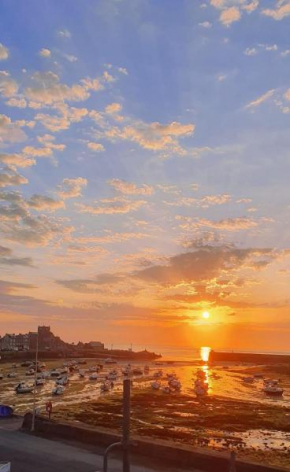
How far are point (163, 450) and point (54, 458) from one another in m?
5.52

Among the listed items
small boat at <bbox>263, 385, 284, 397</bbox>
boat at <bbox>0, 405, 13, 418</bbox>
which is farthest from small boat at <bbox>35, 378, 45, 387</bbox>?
boat at <bbox>0, 405, 13, 418</bbox>

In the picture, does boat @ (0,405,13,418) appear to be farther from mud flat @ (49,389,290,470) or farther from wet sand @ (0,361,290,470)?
wet sand @ (0,361,290,470)

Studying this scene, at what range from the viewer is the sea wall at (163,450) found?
783 inches

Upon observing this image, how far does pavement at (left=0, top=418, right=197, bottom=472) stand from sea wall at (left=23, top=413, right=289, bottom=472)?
1.65 ft

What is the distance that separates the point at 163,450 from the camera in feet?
71.6

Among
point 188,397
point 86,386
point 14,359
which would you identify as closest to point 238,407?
point 188,397

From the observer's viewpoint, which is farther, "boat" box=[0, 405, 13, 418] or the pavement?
"boat" box=[0, 405, 13, 418]

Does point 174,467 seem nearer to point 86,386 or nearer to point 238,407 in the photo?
point 238,407

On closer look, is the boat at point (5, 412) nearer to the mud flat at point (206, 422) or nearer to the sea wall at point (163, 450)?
the mud flat at point (206, 422)

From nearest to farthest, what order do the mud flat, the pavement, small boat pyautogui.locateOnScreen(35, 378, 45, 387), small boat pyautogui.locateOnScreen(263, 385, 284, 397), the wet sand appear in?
1. the pavement
2. the mud flat
3. the wet sand
4. small boat pyautogui.locateOnScreen(263, 385, 284, 397)
5. small boat pyautogui.locateOnScreen(35, 378, 45, 387)

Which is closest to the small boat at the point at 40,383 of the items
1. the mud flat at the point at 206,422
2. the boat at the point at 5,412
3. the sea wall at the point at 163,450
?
the mud flat at the point at 206,422

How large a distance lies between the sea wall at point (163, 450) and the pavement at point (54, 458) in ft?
1.65

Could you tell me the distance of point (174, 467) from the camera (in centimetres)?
2088

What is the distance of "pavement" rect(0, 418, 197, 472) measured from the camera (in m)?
20.7
